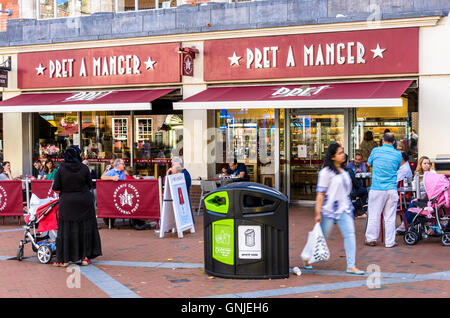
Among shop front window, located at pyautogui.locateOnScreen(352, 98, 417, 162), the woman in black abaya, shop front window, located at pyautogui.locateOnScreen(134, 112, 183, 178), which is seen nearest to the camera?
the woman in black abaya

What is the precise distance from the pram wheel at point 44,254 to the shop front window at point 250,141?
Answer: 24.9 ft

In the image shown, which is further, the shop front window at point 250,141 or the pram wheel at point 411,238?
the shop front window at point 250,141

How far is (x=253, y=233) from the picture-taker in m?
7.45

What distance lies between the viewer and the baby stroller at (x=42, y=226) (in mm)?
8828

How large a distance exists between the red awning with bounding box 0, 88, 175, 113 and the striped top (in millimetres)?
6319

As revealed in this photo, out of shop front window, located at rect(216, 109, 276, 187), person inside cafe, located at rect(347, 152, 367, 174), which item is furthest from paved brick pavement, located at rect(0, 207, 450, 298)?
shop front window, located at rect(216, 109, 276, 187)

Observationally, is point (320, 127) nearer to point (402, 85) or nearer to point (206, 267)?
point (402, 85)

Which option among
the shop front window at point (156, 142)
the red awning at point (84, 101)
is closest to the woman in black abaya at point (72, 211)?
the red awning at point (84, 101)

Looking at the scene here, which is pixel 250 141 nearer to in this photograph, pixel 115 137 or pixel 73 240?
pixel 115 137

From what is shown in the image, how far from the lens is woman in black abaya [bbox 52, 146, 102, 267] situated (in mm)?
8422

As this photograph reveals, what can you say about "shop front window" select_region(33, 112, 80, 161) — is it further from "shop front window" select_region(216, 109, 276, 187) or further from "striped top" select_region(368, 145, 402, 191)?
"striped top" select_region(368, 145, 402, 191)

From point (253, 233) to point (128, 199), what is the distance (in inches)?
194

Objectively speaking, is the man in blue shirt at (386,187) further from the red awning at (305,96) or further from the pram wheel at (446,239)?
the red awning at (305,96)
